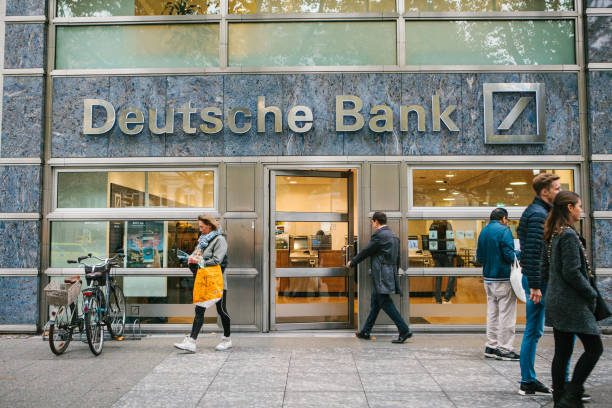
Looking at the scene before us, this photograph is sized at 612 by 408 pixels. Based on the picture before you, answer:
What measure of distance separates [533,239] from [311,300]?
13.0 feet

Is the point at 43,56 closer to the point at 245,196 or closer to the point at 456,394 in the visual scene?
the point at 245,196

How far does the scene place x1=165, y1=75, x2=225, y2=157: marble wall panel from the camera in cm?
788

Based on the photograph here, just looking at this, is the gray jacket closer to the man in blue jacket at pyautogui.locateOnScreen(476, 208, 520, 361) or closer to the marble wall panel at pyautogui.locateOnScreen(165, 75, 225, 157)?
the marble wall panel at pyautogui.locateOnScreen(165, 75, 225, 157)

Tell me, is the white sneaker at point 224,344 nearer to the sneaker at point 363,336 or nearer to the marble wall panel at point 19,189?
the sneaker at point 363,336

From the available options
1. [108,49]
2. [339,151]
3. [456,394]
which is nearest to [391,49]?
[339,151]

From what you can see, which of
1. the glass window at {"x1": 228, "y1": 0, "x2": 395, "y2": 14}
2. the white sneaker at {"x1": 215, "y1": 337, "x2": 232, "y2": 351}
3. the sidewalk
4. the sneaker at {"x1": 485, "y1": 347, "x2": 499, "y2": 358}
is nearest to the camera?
the sidewalk

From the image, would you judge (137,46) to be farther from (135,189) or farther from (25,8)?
(135,189)

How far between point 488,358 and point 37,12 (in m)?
8.46

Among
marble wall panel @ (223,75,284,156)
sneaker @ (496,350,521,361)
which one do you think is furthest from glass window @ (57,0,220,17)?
sneaker @ (496,350,521,361)

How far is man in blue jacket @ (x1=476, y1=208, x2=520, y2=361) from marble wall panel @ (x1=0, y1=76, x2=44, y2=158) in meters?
6.88

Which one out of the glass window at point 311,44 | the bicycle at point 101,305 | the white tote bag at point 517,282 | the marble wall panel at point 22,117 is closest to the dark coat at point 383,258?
the white tote bag at point 517,282

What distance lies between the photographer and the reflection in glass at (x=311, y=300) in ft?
26.2

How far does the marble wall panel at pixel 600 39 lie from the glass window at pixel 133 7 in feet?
19.5

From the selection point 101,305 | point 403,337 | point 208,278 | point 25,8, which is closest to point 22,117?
point 25,8
